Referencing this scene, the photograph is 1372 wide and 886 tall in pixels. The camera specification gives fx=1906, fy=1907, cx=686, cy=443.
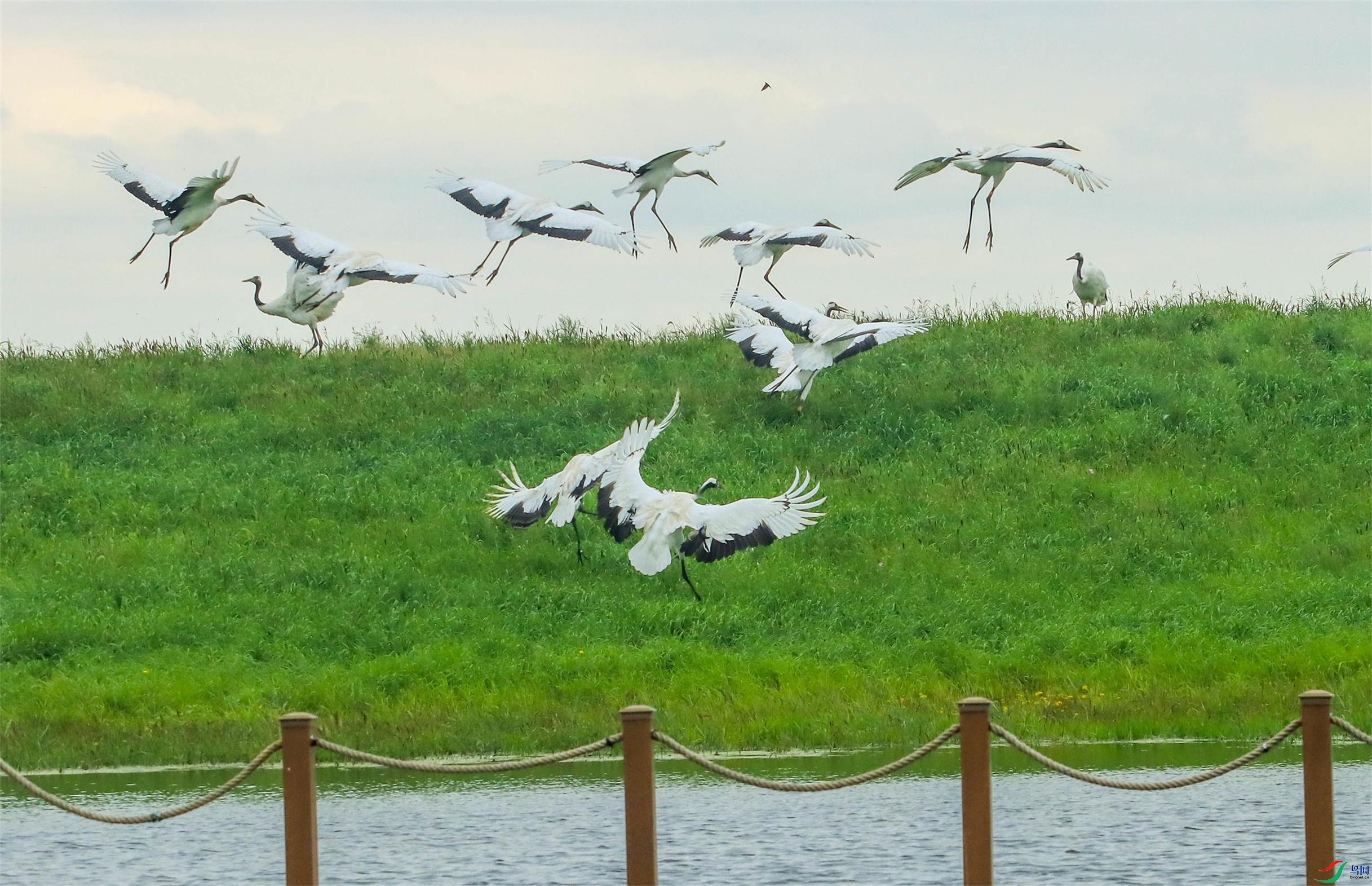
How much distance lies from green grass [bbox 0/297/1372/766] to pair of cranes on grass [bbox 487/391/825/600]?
1.85 feet

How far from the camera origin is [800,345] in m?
20.5

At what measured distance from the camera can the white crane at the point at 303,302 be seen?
73.9ft

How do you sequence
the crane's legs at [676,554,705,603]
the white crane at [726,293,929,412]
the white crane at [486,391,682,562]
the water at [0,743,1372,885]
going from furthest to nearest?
the white crane at [726,293,929,412] → the crane's legs at [676,554,705,603] → the white crane at [486,391,682,562] → the water at [0,743,1372,885]

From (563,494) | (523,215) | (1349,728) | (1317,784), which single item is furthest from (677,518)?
(1349,728)

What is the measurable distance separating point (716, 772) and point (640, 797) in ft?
1.07

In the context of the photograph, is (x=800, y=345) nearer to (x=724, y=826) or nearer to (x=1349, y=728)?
(x=724, y=826)

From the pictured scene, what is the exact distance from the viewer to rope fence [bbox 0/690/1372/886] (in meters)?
7.33

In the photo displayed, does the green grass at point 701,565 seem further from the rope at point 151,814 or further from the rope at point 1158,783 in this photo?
the rope at point 1158,783

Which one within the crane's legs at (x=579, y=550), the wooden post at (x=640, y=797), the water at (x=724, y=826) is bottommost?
the water at (x=724, y=826)

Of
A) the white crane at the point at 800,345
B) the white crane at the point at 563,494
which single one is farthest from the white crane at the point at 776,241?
the white crane at the point at 563,494

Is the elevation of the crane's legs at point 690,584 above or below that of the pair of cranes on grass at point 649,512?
below

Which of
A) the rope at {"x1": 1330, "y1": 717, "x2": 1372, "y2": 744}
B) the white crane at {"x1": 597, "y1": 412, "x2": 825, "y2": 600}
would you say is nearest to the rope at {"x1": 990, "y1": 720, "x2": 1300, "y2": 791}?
the rope at {"x1": 1330, "y1": 717, "x2": 1372, "y2": 744}

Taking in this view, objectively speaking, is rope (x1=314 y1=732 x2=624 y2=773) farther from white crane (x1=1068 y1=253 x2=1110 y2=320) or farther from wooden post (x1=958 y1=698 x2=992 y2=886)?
white crane (x1=1068 y1=253 x2=1110 y2=320)

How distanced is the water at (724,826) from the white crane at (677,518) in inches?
106
